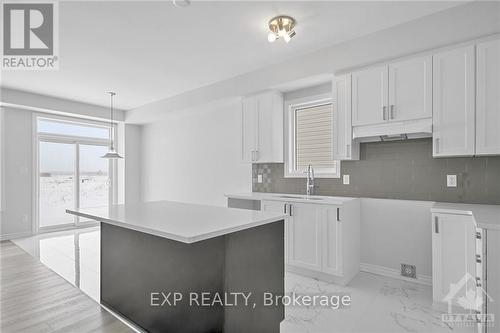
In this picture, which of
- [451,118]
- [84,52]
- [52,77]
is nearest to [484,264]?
[451,118]

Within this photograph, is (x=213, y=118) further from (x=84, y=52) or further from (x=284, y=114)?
(x=84, y=52)

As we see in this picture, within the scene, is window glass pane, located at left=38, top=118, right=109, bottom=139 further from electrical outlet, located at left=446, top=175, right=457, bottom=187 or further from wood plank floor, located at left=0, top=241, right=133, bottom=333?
electrical outlet, located at left=446, top=175, right=457, bottom=187

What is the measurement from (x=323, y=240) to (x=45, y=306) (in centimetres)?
278

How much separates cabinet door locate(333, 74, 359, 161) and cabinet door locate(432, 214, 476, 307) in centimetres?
111

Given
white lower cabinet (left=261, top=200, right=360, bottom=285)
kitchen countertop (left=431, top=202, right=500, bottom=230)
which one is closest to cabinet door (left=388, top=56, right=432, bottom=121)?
kitchen countertop (left=431, top=202, right=500, bottom=230)

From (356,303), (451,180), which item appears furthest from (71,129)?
(451,180)

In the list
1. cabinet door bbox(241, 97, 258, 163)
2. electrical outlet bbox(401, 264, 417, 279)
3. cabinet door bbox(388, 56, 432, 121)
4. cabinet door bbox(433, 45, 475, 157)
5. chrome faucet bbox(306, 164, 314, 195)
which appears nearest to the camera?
cabinet door bbox(433, 45, 475, 157)

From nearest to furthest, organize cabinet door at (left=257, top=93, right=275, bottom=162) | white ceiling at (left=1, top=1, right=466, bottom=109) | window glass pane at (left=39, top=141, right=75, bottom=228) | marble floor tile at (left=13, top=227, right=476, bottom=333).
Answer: marble floor tile at (left=13, top=227, right=476, bottom=333), white ceiling at (left=1, top=1, right=466, bottom=109), cabinet door at (left=257, top=93, right=275, bottom=162), window glass pane at (left=39, top=141, right=75, bottom=228)

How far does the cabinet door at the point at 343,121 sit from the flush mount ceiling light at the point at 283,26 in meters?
0.86

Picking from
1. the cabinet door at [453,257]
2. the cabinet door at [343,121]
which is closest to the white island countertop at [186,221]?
the cabinet door at [453,257]

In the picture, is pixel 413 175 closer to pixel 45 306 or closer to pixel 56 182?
pixel 45 306

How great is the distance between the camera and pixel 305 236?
10.2ft

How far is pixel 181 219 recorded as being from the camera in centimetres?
181

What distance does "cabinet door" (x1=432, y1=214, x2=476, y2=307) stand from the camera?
2.13m
